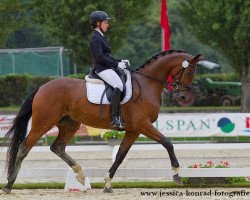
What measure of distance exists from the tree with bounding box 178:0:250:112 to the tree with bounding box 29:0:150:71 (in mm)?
1947

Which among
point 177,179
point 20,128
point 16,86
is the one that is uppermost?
point 20,128

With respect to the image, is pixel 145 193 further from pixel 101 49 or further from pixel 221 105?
pixel 221 105

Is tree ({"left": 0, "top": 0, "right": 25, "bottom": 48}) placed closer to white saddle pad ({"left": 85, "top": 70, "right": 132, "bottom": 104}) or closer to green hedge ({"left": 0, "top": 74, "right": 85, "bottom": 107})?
green hedge ({"left": 0, "top": 74, "right": 85, "bottom": 107})

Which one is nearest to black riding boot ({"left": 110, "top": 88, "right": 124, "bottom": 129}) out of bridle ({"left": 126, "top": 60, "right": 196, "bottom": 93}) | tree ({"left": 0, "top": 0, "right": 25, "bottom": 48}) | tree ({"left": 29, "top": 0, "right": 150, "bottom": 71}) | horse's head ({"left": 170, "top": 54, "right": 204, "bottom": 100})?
bridle ({"left": 126, "top": 60, "right": 196, "bottom": 93})

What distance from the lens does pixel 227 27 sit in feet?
91.0

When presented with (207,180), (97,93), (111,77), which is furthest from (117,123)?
(207,180)

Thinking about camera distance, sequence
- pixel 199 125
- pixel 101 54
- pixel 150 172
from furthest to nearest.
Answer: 1. pixel 199 125
2. pixel 150 172
3. pixel 101 54

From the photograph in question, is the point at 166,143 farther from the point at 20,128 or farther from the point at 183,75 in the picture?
the point at 20,128

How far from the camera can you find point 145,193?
12227 mm

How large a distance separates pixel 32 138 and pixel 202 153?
9336 millimetres

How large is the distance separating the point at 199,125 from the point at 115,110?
31.4ft

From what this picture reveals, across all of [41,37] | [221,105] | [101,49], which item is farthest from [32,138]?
[41,37]

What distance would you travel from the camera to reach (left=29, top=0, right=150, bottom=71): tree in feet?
94.3

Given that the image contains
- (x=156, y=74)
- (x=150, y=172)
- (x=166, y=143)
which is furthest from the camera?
(x=150, y=172)
